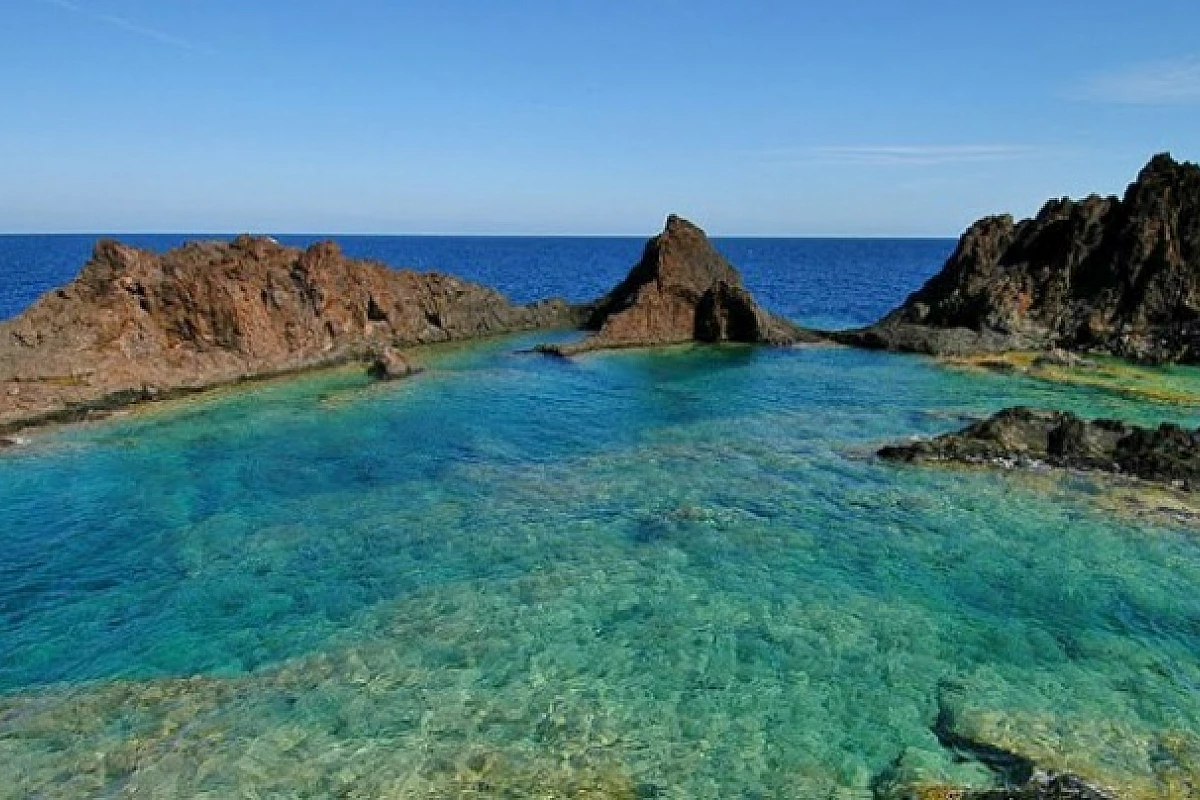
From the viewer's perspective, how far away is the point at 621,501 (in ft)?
83.4

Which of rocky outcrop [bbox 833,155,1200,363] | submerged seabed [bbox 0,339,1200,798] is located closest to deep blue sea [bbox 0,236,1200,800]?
submerged seabed [bbox 0,339,1200,798]

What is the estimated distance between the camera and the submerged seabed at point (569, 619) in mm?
13297

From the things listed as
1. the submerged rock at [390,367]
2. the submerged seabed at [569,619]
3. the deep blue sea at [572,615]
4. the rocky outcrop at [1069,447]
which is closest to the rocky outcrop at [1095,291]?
the deep blue sea at [572,615]

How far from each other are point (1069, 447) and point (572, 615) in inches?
728

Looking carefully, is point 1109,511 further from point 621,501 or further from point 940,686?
point 621,501

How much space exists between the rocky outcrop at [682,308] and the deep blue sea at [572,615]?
23435 mm

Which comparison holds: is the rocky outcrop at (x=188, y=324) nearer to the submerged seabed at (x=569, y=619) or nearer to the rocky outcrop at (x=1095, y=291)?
the submerged seabed at (x=569, y=619)

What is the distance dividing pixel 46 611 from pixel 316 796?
10.1m

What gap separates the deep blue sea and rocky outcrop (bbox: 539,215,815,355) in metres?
23.4

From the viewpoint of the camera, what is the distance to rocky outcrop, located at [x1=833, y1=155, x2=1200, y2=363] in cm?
5084

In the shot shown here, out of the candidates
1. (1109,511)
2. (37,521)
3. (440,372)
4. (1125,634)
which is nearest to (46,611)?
(37,521)

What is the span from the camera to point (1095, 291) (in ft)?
179

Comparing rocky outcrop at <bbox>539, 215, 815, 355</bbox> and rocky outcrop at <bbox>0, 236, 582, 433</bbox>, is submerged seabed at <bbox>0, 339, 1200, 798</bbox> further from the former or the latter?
rocky outcrop at <bbox>539, 215, 815, 355</bbox>

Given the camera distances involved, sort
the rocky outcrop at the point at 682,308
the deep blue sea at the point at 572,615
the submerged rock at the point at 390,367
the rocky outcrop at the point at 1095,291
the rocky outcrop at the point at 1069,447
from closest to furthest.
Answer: the deep blue sea at the point at 572,615 < the rocky outcrop at the point at 1069,447 < the submerged rock at the point at 390,367 < the rocky outcrop at the point at 1095,291 < the rocky outcrop at the point at 682,308
